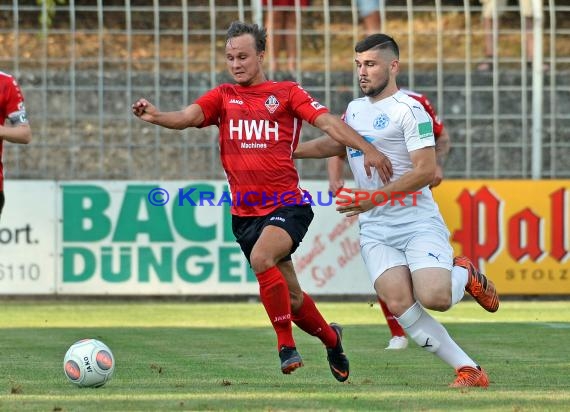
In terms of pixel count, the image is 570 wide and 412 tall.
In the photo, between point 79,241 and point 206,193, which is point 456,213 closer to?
point 206,193

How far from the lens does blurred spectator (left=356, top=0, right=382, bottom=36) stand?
672 inches

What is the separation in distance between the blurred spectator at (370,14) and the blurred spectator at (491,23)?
126cm

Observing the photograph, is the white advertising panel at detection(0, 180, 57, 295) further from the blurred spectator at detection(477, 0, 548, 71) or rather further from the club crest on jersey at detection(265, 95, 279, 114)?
the club crest on jersey at detection(265, 95, 279, 114)

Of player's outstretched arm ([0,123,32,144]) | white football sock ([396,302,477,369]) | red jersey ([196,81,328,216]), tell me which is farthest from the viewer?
player's outstretched arm ([0,123,32,144])

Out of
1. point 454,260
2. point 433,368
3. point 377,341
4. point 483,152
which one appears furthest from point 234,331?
point 483,152

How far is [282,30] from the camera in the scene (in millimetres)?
16953

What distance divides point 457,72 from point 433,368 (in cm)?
899

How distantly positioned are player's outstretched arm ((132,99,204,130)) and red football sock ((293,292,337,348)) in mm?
1229

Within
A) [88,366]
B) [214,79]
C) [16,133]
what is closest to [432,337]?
[88,366]

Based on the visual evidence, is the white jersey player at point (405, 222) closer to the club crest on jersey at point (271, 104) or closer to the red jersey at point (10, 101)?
the club crest on jersey at point (271, 104)

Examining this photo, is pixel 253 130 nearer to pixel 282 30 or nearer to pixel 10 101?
pixel 10 101

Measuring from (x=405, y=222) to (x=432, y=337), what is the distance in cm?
72

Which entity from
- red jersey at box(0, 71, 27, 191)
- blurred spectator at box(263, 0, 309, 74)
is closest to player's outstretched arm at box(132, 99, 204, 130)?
red jersey at box(0, 71, 27, 191)

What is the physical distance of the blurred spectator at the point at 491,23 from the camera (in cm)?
1700
